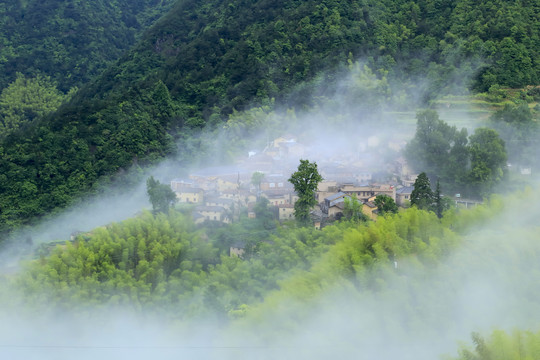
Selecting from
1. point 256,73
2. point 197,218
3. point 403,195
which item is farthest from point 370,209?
point 256,73

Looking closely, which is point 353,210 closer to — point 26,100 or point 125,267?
point 125,267

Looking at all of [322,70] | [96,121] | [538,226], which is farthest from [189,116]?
[538,226]

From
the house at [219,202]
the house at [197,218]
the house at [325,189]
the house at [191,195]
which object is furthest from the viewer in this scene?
the house at [191,195]

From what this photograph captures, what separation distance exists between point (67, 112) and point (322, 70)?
830cm

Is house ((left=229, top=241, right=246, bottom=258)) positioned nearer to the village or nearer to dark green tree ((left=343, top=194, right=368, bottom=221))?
the village

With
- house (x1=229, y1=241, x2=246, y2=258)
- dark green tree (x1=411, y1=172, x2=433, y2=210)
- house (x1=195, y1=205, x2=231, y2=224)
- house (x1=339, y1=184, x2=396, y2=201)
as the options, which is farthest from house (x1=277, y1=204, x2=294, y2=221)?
dark green tree (x1=411, y1=172, x2=433, y2=210)

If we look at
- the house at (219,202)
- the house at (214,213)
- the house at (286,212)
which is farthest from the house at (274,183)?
the house at (214,213)

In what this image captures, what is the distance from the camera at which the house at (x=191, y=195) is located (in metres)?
15.4

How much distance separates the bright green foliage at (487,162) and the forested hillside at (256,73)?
18.2 feet

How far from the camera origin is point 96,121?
20609 millimetres

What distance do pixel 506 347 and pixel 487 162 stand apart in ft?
26.2

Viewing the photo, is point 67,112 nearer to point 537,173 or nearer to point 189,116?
point 189,116

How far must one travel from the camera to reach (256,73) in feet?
76.8

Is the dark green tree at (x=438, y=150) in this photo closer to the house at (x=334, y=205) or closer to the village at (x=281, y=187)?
the village at (x=281, y=187)
